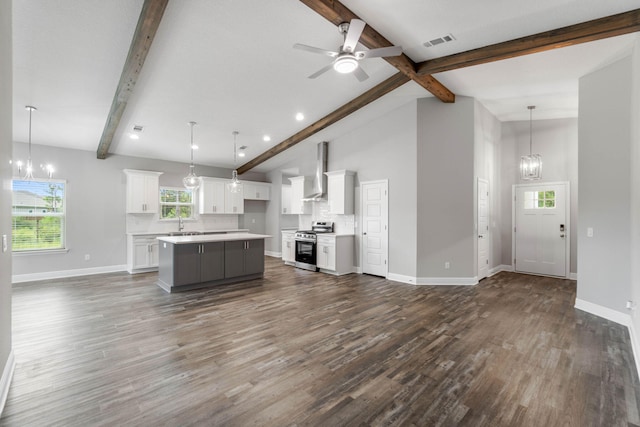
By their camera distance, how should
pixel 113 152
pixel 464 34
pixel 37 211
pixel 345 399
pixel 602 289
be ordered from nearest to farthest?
pixel 345 399
pixel 464 34
pixel 602 289
pixel 37 211
pixel 113 152

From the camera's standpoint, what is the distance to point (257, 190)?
362 inches

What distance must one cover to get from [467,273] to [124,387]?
5.29 m

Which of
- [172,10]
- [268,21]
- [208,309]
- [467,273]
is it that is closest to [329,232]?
[467,273]

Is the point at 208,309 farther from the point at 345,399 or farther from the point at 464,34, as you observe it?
the point at 464,34

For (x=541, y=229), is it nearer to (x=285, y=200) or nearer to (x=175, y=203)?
(x=285, y=200)

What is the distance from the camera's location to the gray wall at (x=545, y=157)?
5.98 m

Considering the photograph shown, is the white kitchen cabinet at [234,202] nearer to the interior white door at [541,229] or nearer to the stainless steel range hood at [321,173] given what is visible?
the stainless steel range hood at [321,173]

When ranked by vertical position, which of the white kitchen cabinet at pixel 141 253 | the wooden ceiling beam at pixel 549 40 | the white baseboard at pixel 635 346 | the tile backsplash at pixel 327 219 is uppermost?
the wooden ceiling beam at pixel 549 40

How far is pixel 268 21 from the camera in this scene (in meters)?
3.42

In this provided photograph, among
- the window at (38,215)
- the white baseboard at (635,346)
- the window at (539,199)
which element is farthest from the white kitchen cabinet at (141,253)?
the window at (539,199)

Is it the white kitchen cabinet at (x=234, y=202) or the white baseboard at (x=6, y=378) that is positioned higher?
the white kitchen cabinet at (x=234, y=202)

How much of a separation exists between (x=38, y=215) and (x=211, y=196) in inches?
138

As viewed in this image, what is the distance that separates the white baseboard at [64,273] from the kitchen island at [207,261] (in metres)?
2.10

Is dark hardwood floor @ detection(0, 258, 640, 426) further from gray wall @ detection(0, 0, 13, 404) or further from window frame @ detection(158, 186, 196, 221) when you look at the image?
window frame @ detection(158, 186, 196, 221)
